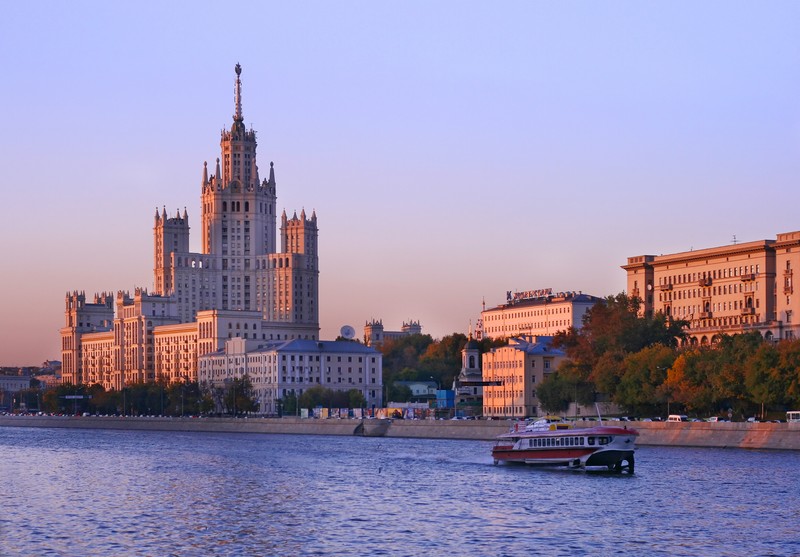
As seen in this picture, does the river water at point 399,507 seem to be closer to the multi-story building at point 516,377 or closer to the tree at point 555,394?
the tree at point 555,394

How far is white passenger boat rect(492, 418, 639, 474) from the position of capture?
9538 centimetres

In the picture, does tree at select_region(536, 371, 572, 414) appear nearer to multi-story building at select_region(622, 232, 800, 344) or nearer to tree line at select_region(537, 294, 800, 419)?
tree line at select_region(537, 294, 800, 419)

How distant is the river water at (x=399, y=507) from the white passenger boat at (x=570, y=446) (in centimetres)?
105

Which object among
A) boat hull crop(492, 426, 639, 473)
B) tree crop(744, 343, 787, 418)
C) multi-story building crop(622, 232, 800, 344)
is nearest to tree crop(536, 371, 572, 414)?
multi-story building crop(622, 232, 800, 344)

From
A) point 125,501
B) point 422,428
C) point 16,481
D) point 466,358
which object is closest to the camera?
point 125,501

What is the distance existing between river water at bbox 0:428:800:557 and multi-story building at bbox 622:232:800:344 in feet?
217

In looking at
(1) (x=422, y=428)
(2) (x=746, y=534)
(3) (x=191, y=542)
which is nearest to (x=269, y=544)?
(3) (x=191, y=542)

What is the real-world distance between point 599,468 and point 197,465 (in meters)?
29.8

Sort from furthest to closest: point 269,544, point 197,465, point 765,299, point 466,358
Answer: point 466,358 < point 765,299 < point 197,465 < point 269,544

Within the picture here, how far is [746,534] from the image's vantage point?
62000mm

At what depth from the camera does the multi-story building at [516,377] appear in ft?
581

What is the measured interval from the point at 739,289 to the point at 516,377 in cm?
3083

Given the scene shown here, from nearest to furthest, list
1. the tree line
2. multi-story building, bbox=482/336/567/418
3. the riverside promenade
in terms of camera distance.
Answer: the riverside promenade < the tree line < multi-story building, bbox=482/336/567/418

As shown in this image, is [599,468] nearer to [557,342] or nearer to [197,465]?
[197,465]
